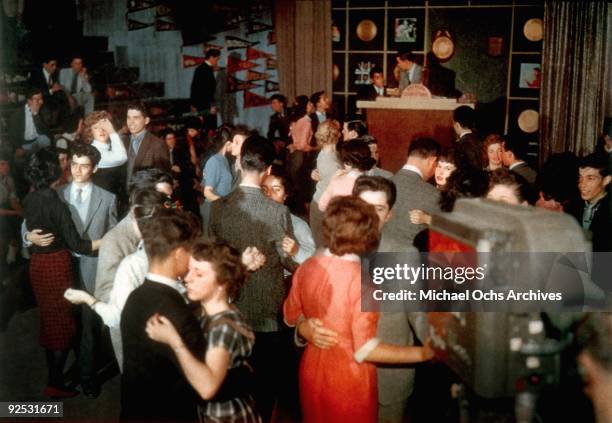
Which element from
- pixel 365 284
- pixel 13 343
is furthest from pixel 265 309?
pixel 13 343

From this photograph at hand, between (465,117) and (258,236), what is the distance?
2.51 meters

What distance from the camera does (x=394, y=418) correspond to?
2.29m

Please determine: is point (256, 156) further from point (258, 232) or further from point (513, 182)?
point (513, 182)

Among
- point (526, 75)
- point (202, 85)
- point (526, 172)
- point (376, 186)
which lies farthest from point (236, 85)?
point (376, 186)

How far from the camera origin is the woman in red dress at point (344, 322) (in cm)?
189

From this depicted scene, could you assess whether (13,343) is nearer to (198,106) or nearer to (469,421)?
(469,421)

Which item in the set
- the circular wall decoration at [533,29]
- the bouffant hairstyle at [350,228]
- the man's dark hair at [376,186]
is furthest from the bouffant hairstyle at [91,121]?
the circular wall decoration at [533,29]

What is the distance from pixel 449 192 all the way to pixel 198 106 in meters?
4.89

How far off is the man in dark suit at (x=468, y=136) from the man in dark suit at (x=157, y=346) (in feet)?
9.74

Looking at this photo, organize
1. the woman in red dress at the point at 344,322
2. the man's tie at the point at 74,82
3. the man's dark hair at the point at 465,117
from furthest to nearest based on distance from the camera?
the man's tie at the point at 74,82, the man's dark hair at the point at 465,117, the woman in red dress at the point at 344,322

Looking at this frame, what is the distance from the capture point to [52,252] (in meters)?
3.06

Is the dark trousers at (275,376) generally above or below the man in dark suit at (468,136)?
below

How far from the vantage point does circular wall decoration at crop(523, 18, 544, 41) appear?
7660 millimetres

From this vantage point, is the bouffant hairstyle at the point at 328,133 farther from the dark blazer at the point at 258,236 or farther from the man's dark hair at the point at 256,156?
the dark blazer at the point at 258,236
